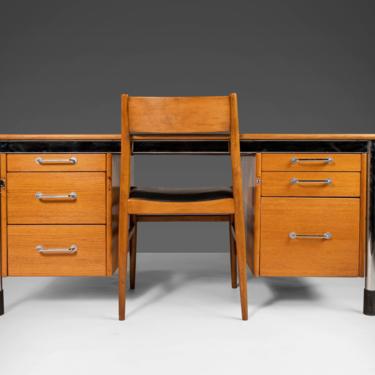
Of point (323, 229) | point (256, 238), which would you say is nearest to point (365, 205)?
point (323, 229)

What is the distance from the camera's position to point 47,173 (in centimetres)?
227

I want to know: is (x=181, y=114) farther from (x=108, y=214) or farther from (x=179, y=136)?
(x=108, y=214)

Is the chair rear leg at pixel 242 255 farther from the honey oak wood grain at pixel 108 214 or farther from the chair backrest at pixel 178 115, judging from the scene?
the honey oak wood grain at pixel 108 214

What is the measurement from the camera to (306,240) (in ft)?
7.48

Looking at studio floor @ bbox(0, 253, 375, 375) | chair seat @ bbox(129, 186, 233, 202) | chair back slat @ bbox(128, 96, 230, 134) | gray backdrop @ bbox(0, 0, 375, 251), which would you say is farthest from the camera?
gray backdrop @ bbox(0, 0, 375, 251)

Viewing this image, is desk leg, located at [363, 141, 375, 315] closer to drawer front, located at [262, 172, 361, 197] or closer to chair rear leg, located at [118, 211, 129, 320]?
drawer front, located at [262, 172, 361, 197]

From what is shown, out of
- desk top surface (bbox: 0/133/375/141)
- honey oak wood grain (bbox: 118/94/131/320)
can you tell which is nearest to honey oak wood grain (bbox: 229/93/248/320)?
desk top surface (bbox: 0/133/375/141)

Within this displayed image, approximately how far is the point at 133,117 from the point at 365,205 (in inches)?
43.6

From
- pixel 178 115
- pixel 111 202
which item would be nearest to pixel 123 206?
pixel 111 202

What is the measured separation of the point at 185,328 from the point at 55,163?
93 centimetres

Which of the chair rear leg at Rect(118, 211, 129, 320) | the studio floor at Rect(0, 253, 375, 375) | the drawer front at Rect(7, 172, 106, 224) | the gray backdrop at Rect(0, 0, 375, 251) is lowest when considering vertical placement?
the studio floor at Rect(0, 253, 375, 375)

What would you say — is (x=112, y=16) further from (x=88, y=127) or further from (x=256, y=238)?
(x=256, y=238)

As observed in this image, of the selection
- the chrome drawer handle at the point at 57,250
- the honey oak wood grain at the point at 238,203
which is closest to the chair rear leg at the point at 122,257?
the chrome drawer handle at the point at 57,250

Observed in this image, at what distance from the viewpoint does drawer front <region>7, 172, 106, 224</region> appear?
2268 millimetres
